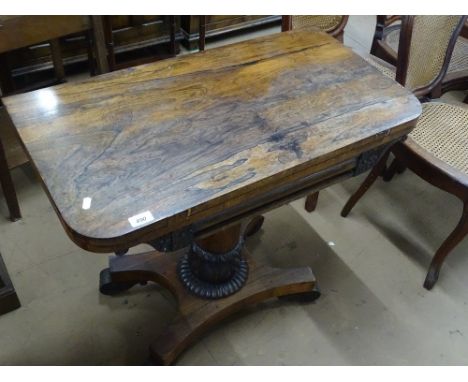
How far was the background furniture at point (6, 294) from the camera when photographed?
143cm

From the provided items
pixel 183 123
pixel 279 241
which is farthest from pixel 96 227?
pixel 279 241

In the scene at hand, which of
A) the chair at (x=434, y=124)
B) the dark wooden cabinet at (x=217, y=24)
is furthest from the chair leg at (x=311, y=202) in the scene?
the dark wooden cabinet at (x=217, y=24)

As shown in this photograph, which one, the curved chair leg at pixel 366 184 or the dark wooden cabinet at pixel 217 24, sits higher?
the dark wooden cabinet at pixel 217 24

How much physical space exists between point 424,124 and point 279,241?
2.22 ft

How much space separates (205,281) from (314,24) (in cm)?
112

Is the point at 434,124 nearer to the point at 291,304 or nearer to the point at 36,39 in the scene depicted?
the point at 291,304

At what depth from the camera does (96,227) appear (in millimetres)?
810

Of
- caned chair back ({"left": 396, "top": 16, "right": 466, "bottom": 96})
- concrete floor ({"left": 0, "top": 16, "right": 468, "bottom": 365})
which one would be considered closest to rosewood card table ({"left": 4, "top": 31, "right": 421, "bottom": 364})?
concrete floor ({"left": 0, "top": 16, "right": 468, "bottom": 365})

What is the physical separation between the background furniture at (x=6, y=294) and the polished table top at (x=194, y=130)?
0.66 meters

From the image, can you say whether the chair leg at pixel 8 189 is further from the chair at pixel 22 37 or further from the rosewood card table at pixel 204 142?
the rosewood card table at pixel 204 142

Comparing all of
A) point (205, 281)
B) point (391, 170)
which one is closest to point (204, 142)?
point (205, 281)

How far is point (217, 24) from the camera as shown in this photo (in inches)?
107

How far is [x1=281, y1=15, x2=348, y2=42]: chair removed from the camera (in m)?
1.69

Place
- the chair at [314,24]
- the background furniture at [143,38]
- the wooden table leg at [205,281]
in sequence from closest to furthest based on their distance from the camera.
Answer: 1. the wooden table leg at [205,281]
2. the chair at [314,24]
3. the background furniture at [143,38]
